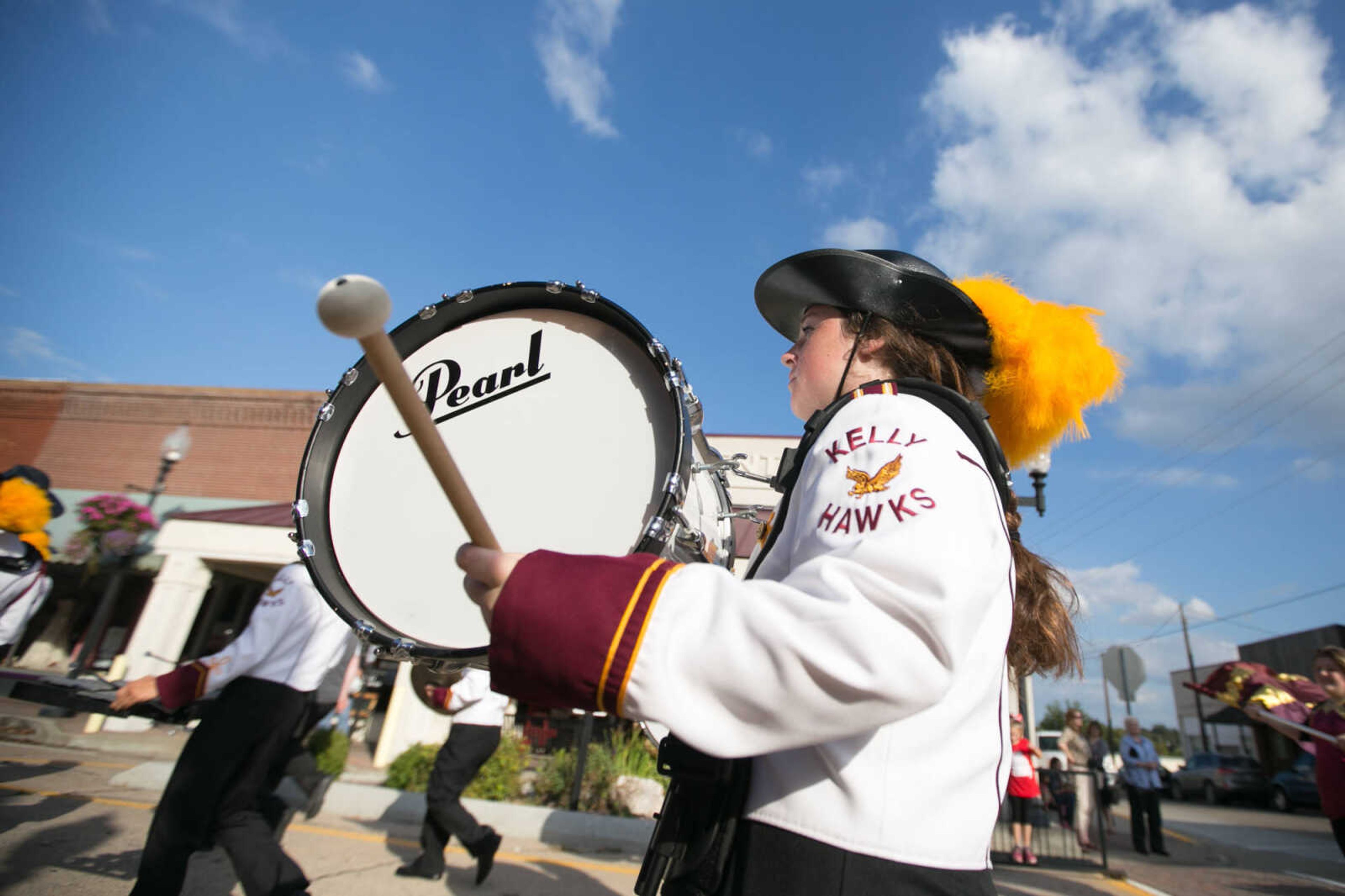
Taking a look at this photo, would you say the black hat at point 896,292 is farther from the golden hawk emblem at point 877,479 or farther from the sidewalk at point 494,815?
the sidewalk at point 494,815

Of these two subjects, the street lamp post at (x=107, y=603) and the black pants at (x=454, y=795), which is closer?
the black pants at (x=454, y=795)

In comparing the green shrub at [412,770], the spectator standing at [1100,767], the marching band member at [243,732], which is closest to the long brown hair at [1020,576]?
the marching band member at [243,732]

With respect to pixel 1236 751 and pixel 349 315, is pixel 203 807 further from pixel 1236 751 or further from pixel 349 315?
pixel 1236 751

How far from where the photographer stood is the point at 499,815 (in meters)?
6.52

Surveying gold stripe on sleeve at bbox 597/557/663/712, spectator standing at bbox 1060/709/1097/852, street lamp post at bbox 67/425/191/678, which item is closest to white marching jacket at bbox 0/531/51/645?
gold stripe on sleeve at bbox 597/557/663/712

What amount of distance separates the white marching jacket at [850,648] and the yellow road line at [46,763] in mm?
8618

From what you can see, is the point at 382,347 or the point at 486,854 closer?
the point at 382,347

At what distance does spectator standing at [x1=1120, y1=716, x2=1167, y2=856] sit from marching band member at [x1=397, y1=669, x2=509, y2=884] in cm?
771

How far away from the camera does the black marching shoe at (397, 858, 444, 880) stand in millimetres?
4602

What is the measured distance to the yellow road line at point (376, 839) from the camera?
5496 millimetres

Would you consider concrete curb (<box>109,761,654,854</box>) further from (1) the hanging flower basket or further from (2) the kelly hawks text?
(1) the hanging flower basket

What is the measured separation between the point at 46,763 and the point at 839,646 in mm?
9288

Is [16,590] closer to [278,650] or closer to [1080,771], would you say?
[278,650]

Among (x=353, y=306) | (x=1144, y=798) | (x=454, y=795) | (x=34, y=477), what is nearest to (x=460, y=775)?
(x=454, y=795)
